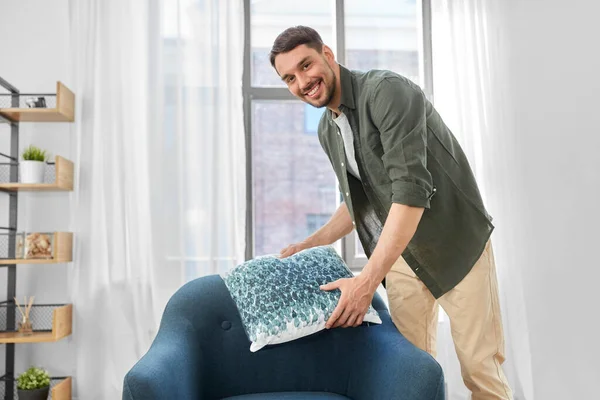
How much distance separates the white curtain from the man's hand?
1.35 metres

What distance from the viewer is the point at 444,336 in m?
2.91

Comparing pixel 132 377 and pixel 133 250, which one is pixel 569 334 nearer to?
pixel 132 377

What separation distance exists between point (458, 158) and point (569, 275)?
34.8 inches

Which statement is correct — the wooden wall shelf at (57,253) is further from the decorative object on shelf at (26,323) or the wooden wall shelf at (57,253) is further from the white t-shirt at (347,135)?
the white t-shirt at (347,135)

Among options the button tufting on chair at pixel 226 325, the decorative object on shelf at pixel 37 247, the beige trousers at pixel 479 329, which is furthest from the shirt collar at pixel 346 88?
the decorative object on shelf at pixel 37 247

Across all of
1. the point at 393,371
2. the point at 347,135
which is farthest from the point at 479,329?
the point at 347,135

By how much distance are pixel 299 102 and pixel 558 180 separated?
1.45m

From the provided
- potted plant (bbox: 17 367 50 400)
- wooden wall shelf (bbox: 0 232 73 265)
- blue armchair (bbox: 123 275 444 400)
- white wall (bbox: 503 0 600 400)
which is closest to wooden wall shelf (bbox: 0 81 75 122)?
wooden wall shelf (bbox: 0 232 73 265)

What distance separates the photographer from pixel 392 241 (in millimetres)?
1469

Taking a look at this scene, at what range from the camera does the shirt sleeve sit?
148 cm

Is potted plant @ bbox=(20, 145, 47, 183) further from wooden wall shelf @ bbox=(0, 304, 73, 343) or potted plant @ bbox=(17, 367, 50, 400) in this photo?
potted plant @ bbox=(17, 367, 50, 400)

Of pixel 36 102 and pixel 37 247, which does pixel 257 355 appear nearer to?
pixel 37 247

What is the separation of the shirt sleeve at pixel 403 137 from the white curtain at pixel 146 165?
144cm

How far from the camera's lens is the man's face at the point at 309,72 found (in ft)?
5.32
